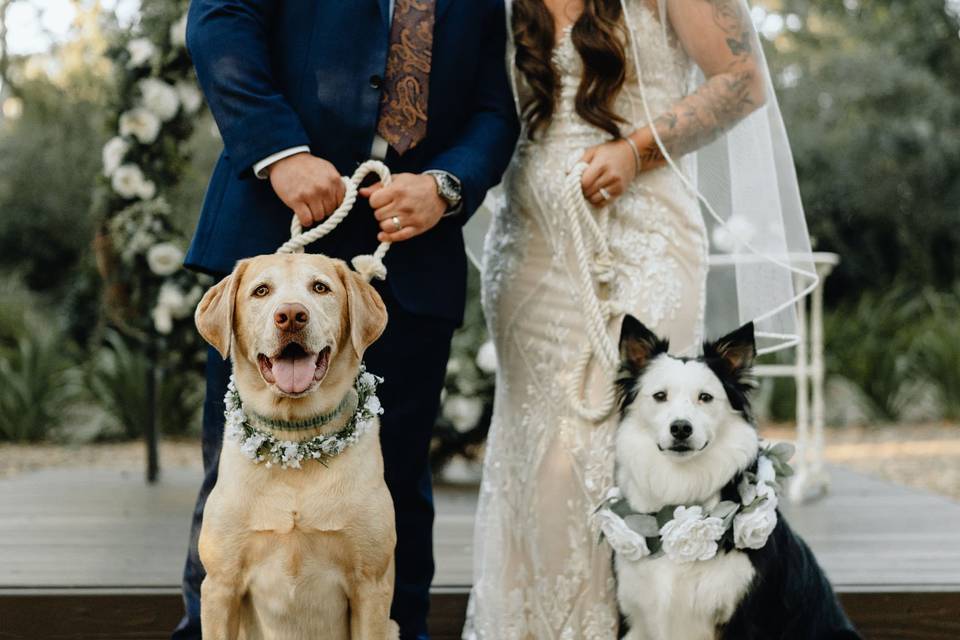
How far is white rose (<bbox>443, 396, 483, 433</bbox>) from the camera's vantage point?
5457mm

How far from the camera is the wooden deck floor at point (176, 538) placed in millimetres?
3244

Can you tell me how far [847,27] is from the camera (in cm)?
1323

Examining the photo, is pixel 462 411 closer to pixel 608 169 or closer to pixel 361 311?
pixel 608 169

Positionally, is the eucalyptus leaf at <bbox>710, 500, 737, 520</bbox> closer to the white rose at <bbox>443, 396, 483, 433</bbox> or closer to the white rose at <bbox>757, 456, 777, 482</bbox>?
the white rose at <bbox>757, 456, 777, 482</bbox>

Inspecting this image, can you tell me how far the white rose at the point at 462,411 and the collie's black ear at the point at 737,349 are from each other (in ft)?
10.3

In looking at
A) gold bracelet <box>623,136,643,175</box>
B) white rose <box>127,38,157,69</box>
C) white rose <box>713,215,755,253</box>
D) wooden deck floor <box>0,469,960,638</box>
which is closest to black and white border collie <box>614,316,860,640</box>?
white rose <box>713,215,755,253</box>

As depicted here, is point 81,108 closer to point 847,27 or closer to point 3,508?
point 3,508

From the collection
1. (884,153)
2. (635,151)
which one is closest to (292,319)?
(635,151)

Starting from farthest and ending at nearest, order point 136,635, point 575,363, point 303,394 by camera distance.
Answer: point 136,635 → point 575,363 → point 303,394

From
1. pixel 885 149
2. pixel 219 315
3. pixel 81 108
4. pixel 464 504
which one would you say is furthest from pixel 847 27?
pixel 219 315

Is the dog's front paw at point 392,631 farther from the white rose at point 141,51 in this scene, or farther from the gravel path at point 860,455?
the gravel path at point 860,455

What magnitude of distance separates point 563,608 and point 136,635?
1.32 metres

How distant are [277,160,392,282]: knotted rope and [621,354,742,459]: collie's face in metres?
0.64

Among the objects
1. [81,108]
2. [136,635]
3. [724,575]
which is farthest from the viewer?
[81,108]
